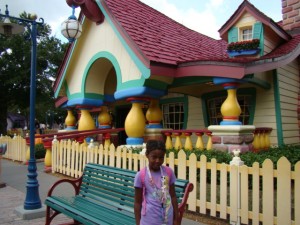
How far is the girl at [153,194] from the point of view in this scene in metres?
2.85

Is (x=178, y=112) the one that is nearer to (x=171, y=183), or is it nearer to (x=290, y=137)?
(x=290, y=137)

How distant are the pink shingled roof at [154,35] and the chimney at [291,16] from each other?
2.30 metres

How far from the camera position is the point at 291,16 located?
34.7 feet

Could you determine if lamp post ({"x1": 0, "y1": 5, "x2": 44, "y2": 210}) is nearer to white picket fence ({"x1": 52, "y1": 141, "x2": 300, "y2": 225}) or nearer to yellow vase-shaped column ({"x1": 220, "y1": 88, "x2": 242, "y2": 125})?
white picket fence ({"x1": 52, "y1": 141, "x2": 300, "y2": 225})

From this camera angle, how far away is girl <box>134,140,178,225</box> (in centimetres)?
285

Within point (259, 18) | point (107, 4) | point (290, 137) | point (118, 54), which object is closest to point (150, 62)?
point (118, 54)

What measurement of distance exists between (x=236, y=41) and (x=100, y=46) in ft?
13.6

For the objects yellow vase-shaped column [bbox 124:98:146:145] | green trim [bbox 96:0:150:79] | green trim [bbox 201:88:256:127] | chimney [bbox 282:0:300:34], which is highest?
chimney [bbox 282:0:300:34]

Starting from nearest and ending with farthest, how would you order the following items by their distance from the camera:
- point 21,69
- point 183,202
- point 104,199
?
point 183,202, point 104,199, point 21,69

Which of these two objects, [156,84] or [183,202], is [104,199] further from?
[156,84]

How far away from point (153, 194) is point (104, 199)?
183cm

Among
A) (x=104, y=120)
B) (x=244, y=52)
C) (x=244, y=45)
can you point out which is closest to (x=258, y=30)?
(x=244, y=45)

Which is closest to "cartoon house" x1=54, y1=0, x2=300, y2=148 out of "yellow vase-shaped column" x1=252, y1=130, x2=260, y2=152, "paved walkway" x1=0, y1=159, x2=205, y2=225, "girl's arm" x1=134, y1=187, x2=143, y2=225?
"yellow vase-shaped column" x1=252, y1=130, x2=260, y2=152

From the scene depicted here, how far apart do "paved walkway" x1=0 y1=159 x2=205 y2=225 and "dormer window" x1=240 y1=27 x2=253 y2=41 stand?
19.8 ft
